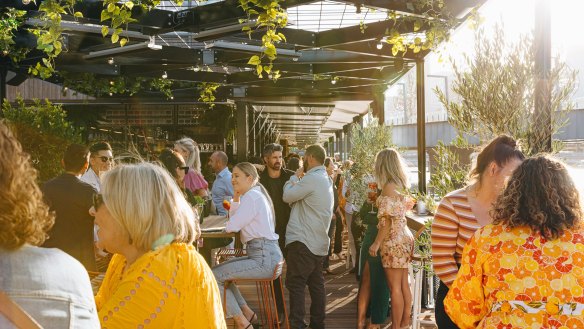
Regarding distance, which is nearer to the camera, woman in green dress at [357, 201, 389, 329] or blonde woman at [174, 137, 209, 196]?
woman in green dress at [357, 201, 389, 329]

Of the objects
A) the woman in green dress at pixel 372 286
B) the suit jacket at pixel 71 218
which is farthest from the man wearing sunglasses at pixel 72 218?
the woman in green dress at pixel 372 286

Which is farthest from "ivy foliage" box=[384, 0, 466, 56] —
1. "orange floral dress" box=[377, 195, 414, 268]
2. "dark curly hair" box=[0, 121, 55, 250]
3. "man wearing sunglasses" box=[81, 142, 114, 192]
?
"dark curly hair" box=[0, 121, 55, 250]

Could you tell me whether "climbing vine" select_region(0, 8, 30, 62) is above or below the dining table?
above

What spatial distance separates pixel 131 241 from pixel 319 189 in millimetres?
4026

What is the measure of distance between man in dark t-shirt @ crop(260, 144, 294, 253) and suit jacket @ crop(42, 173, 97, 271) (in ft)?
9.58

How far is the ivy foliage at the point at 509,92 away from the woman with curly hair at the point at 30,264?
9.88 feet

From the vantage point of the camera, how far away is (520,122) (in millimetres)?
3865

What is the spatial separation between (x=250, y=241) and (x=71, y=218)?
1.66m

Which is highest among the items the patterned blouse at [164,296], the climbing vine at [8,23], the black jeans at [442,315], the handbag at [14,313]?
the climbing vine at [8,23]

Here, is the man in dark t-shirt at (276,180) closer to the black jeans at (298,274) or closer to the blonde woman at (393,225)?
the black jeans at (298,274)

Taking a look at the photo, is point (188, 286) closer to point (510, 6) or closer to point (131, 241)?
point (131, 241)

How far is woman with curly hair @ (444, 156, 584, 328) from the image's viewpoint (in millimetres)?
2312

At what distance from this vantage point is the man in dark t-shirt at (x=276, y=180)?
7.09 m

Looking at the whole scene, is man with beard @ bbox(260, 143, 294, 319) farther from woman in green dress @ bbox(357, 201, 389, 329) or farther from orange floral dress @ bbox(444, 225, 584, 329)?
orange floral dress @ bbox(444, 225, 584, 329)
